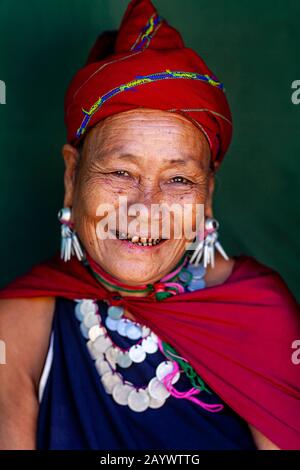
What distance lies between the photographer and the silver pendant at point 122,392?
246cm

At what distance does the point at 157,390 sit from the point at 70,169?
89 centimetres

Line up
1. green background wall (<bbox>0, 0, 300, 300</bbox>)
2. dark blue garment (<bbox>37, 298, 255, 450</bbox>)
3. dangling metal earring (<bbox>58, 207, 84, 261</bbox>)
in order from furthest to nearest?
green background wall (<bbox>0, 0, 300, 300</bbox>) < dangling metal earring (<bbox>58, 207, 84, 261</bbox>) < dark blue garment (<bbox>37, 298, 255, 450</bbox>)

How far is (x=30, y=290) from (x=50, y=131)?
1.15 meters

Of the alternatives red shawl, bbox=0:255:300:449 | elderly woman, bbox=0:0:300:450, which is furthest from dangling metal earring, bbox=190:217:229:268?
red shawl, bbox=0:255:300:449

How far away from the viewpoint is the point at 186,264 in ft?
9.09

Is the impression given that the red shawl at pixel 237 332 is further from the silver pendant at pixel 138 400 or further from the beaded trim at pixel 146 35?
the beaded trim at pixel 146 35

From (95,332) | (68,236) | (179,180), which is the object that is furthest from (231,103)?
(95,332)

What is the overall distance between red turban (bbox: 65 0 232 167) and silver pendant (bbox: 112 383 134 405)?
898 mm

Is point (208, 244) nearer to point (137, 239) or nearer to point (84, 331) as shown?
point (137, 239)

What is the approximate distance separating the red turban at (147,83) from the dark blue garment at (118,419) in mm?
817

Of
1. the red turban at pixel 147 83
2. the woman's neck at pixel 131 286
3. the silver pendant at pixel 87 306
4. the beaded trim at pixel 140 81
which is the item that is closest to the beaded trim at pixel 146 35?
the red turban at pixel 147 83

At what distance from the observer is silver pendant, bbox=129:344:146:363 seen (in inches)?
99.0

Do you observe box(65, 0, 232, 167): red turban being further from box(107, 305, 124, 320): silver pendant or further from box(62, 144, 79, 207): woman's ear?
box(107, 305, 124, 320): silver pendant
